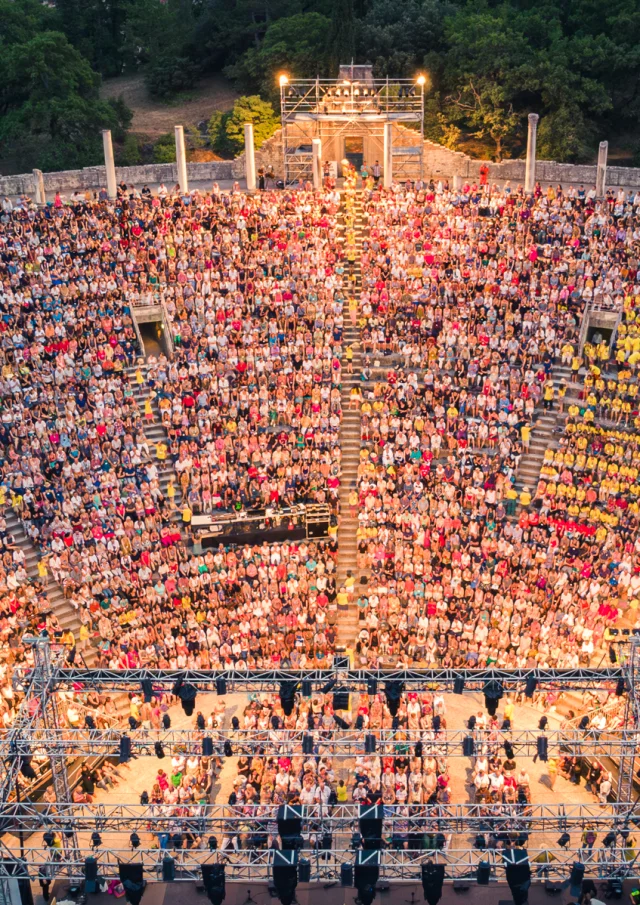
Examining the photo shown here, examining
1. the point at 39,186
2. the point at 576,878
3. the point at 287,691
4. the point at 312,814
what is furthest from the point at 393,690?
the point at 39,186

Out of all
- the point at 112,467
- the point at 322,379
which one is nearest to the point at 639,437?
the point at 322,379

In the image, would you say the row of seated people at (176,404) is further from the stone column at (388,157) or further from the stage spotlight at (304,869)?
the stage spotlight at (304,869)

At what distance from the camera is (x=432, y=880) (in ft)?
→ 84.1

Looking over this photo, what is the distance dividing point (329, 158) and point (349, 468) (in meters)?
19.2

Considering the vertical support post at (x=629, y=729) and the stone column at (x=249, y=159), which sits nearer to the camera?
the vertical support post at (x=629, y=729)

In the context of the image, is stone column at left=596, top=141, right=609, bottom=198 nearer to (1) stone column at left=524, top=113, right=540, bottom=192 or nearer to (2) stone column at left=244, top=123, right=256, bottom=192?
(1) stone column at left=524, top=113, right=540, bottom=192

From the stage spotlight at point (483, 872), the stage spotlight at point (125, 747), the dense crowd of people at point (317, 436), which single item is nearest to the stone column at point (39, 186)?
the dense crowd of people at point (317, 436)

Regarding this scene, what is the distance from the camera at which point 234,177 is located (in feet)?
179

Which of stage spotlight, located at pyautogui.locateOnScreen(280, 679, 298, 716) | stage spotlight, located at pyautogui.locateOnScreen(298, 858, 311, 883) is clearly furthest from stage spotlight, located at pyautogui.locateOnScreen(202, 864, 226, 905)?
stage spotlight, located at pyautogui.locateOnScreen(280, 679, 298, 716)

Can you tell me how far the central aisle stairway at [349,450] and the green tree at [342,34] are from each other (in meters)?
17.1

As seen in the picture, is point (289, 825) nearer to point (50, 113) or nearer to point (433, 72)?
point (50, 113)

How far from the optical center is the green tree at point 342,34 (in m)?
61.4

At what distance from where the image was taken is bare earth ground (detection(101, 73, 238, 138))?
227 feet

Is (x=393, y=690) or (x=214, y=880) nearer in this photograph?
(x=214, y=880)
